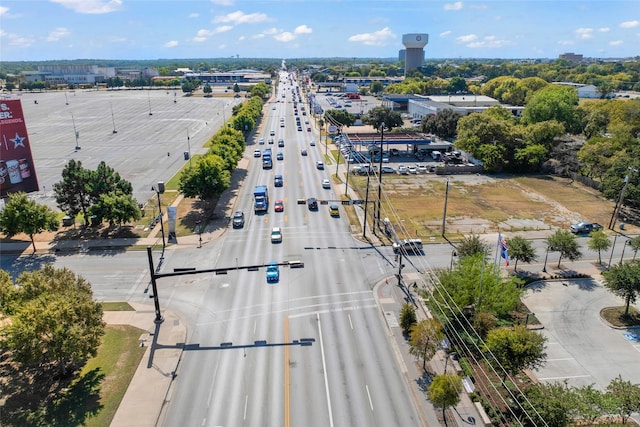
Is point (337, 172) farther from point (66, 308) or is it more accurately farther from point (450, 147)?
point (66, 308)

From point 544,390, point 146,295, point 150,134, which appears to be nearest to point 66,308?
point 146,295

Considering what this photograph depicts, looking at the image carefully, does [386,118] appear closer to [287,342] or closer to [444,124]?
[444,124]

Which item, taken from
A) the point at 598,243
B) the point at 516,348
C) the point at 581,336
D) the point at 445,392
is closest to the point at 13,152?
the point at 445,392

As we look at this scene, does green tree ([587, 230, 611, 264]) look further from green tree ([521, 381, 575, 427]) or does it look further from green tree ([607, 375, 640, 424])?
green tree ([521, 381, 575, 427])

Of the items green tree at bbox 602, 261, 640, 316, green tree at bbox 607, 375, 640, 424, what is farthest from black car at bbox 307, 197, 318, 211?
green tree at bbox 607, 375, 640, 424

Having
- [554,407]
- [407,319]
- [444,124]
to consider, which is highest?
[444,124]

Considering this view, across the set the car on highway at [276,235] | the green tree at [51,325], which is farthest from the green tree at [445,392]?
the car on highway at [276,235]

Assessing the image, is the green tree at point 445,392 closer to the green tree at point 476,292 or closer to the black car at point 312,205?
the green tree at point 476,292
